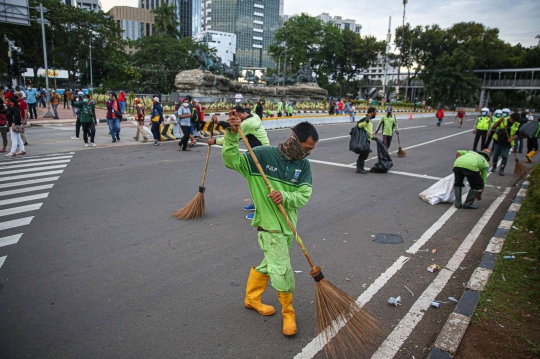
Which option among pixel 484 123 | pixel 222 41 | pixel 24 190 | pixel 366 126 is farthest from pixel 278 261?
pixel 222 41

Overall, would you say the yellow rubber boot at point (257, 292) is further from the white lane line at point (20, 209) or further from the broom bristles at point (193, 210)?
the white lane line at point (20, 209)

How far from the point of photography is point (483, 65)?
6688cm

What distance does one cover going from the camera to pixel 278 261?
320 centimetres

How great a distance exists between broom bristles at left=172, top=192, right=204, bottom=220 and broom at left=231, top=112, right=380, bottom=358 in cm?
329

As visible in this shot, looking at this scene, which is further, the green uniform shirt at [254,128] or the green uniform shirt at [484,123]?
the green uniform shirt at [484,123]

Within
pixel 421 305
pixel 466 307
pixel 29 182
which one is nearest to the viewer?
pixel 466 307

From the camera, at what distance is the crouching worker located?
7094 mm

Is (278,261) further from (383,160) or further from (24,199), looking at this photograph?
(383,160)

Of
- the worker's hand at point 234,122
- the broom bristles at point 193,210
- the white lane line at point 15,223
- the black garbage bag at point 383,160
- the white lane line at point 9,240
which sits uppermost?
the worker's hand at point 234,122

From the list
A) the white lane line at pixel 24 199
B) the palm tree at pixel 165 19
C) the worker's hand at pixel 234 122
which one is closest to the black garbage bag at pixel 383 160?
the worker's hand at pixel 234 122

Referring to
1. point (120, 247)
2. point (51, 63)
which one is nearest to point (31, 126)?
point (120, 247)

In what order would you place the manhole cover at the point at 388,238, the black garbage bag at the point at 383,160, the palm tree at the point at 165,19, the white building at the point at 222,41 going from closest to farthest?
the manhole cover at the point at 388,238 → the black garbage bag at the point at 383,160 → the palm tree at the point at 165,19 → the white building at the point at 222,41

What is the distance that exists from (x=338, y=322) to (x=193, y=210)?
3.72 m

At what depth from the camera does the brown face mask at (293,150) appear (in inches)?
124
